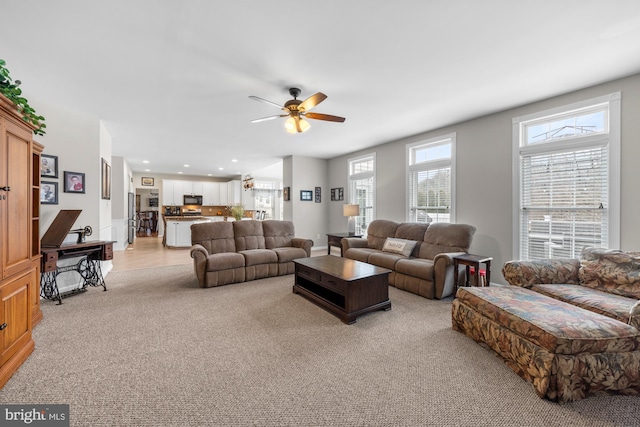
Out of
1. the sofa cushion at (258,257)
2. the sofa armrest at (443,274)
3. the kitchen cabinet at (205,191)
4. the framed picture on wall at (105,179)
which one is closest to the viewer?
the sofa armrest at (443,274)

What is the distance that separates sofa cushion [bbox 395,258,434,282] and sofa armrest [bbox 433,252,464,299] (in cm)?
7

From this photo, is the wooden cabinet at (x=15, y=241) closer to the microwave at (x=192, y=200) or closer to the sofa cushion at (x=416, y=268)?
the sofa cushion at (x=416, y=268)

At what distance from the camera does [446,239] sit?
13.7 feet

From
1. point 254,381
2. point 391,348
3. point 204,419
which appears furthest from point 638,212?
point 204,419

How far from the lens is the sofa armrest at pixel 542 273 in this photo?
8.88 ft

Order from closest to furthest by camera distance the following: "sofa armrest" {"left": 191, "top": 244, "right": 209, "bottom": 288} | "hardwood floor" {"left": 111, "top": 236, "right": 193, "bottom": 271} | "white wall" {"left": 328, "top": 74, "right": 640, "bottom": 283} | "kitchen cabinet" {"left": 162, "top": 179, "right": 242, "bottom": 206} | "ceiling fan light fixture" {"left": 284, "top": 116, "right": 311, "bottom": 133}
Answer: "white wall" {"left": 328, "top": 74, "right": 640, "bottom": 283}
"ceiling fan light fixture" {"left": 284, "top": 116, "right": 311, "bottom": 133}
"sofa armrest" {"left": 191, "top": 244, "right": 209, "bottom": 288}
"hardwood floor" {"left": 111, "top": 236, "right": 193, "bottom": 271}
"kitchen cabinet" {"left": 162, "top": 179, "right": 242, "bottom": 206}

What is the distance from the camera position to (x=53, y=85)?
3.21 m

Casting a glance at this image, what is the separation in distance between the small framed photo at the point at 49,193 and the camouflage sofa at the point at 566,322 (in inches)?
208

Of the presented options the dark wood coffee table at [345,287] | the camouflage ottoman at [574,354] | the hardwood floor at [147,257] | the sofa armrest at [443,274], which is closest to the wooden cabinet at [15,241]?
the dark wood coffee table at [345,287]

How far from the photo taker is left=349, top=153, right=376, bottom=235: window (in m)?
6.50

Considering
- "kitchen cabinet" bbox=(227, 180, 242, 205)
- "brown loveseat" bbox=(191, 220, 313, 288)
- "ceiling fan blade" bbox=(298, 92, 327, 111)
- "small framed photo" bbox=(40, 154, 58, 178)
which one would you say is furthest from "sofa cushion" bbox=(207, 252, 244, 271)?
"kitchen cabinet" bbox=(227, 180, 242, 205)

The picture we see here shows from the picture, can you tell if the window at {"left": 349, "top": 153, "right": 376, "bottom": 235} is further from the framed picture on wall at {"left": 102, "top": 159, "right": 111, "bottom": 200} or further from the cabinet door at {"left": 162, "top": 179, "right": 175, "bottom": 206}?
the cabinet door at {"left": 162, "top": 179, "right": 175, "bottom": 206}

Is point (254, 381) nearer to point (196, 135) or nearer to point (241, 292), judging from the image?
point (241, 292)

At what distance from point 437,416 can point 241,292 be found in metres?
2.92
